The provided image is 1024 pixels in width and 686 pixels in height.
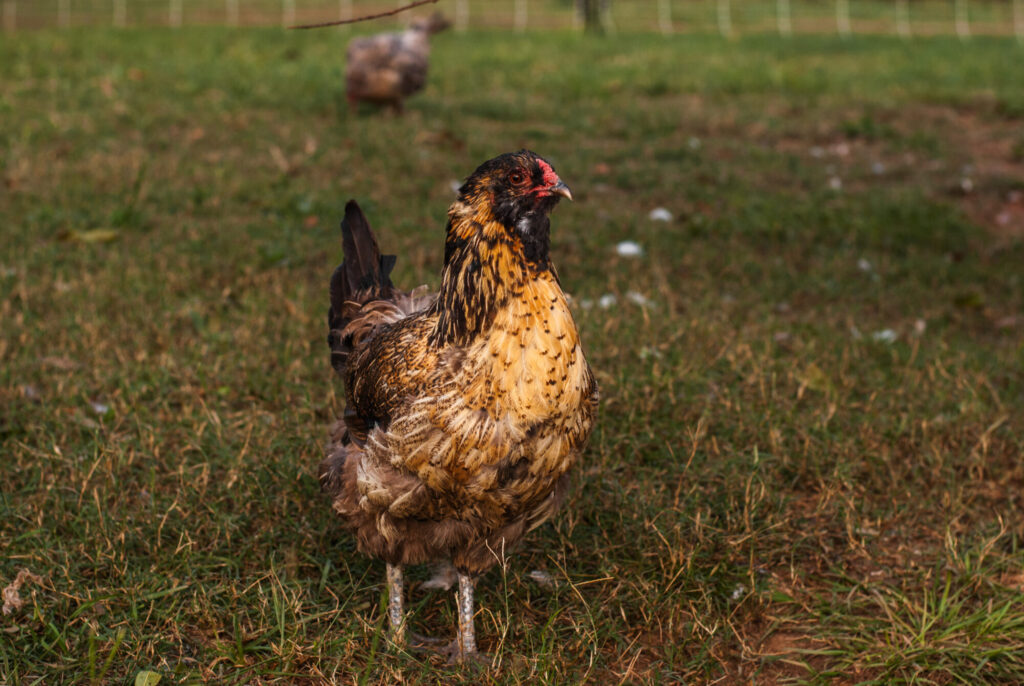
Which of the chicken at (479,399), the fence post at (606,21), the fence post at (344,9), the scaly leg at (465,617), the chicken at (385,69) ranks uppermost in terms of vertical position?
the fence post at (344,9)

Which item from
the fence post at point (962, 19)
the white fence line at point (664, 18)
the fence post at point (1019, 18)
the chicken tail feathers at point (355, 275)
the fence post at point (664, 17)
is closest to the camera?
the chicken tail feathers at point (355, 275)

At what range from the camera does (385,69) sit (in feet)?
33.8

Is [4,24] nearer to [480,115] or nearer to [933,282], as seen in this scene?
[480,115]

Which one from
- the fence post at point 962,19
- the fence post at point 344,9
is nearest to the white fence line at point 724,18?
the fence post at point 962,19

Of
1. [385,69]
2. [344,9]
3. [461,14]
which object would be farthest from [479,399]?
[344,9]

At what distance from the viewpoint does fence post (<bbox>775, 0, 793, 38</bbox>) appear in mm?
22531

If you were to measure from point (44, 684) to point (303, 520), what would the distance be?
1.16 metres

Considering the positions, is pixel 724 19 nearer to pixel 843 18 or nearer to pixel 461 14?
pixel 843 18

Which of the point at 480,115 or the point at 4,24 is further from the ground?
the point at 4,24

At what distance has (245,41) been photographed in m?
15.8

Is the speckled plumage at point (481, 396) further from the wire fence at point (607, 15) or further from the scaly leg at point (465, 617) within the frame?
the wire fence at point (607, 15)

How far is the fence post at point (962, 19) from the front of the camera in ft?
82.9

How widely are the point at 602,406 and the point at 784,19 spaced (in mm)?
24081

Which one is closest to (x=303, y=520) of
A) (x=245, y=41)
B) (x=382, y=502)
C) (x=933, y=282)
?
(x=382, y=502)
